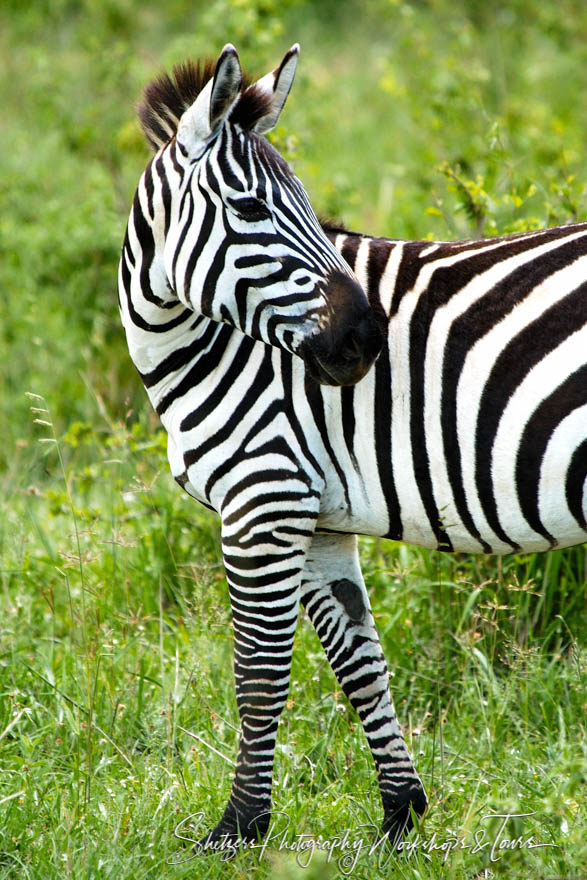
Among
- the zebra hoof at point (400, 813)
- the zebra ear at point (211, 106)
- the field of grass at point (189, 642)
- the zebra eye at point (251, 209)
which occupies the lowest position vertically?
the zebra hoof at point (400, 813)

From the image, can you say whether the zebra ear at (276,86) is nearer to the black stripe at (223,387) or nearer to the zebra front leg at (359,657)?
the black stripe at (223,387)

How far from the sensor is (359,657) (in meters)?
3.37

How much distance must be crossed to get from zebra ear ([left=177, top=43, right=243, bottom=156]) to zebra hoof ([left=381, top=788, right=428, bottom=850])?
2.30 meters

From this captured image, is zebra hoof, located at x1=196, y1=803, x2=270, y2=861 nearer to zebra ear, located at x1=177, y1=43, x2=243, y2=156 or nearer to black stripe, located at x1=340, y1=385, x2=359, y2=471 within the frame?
black stripe, located at x1=340, y1=385, x2=359, y2=471

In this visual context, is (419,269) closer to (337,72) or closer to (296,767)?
(296,767)

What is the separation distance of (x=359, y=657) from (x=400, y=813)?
560 mm

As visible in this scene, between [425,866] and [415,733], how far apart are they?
0.82m

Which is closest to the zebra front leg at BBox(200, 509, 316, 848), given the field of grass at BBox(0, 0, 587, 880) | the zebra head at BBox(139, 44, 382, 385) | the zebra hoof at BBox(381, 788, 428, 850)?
the field of grass at BBox(0, 0, 587, 880)

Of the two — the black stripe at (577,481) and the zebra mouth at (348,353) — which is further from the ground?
the zebra mouth at (348,353)

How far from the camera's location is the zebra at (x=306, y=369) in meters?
2.77

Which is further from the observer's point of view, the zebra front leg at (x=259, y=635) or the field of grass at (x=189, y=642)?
the field of grass at (x=189, y=642)

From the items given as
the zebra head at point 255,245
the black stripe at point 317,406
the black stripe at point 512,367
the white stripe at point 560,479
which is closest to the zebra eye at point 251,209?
the zebra head at point 255,245

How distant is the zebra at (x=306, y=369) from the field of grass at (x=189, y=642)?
0.32 m

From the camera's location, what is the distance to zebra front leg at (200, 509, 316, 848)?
2.98m
